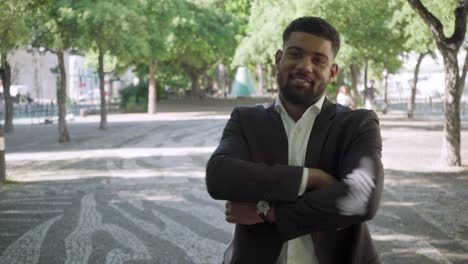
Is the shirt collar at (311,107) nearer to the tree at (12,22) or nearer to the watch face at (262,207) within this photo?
the watch face at (262,207)

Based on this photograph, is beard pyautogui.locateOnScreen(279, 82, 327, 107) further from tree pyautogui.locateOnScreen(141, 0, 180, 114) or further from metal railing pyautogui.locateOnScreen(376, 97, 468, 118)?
metal railing pyautogui.locateOnScreen(376, 97, 468, 118)

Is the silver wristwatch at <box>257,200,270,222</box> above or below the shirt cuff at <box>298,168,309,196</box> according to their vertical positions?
below

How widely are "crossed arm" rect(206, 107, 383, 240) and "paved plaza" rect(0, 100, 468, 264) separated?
14.0ft

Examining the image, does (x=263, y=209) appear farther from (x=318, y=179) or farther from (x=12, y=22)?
(x=12, y=22)

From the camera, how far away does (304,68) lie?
8.55 ft

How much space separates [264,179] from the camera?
253 centimetres

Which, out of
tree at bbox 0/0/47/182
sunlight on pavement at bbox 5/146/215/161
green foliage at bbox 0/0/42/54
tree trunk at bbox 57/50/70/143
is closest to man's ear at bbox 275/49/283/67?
tree at bbox 0/0/47/182

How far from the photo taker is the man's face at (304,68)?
8.60 ft

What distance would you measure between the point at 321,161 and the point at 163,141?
64.5ft

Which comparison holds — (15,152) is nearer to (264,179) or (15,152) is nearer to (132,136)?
(132,136)

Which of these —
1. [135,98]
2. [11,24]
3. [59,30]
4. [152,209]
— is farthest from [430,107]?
[152,209]

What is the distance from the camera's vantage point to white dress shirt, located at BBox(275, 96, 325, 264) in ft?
8.27

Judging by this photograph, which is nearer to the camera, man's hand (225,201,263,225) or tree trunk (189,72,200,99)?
man's hand (225,201,263,225)

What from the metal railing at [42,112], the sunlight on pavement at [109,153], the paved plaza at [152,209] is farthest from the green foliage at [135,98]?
the paved plaza at [152,209]
